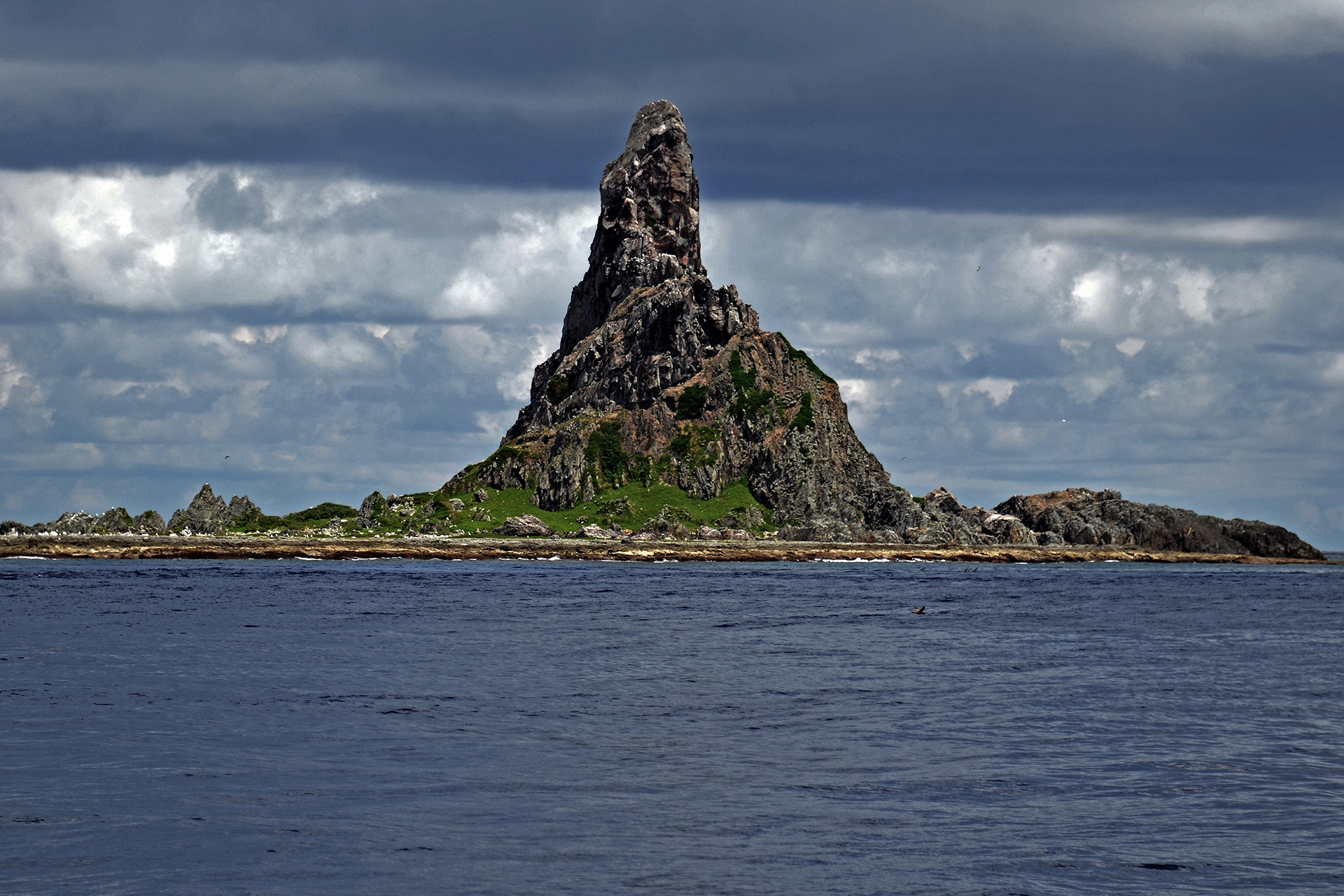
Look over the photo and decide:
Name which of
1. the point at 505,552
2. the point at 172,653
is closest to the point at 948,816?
the point at 172,653

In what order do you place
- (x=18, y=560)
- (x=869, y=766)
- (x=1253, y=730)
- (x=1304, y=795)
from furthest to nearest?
(x=18, y=560), (x=1253, y=730), (x=869, y=766), (x=1304, y=795)

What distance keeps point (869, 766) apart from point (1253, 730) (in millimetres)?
14165

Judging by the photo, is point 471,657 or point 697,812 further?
point 471,657

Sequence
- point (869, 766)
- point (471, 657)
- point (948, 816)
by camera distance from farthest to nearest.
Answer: point (471, 657)
point (869, 766)
point (948, 816)

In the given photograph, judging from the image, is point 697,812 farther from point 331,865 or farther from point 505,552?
point 505,552

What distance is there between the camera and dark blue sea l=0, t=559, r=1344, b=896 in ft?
62.8

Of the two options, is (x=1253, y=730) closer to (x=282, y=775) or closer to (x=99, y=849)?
(x=282, y=775)

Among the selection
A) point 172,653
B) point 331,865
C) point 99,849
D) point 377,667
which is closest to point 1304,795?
point 331,865

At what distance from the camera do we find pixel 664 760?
28297 mm

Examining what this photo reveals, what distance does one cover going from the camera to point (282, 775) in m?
25.9

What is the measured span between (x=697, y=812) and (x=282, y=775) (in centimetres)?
1021

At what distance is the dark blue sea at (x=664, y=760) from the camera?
19.1 meters

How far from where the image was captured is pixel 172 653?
51.0 metres

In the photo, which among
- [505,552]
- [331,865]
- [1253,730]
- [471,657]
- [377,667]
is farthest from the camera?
[505,552]
